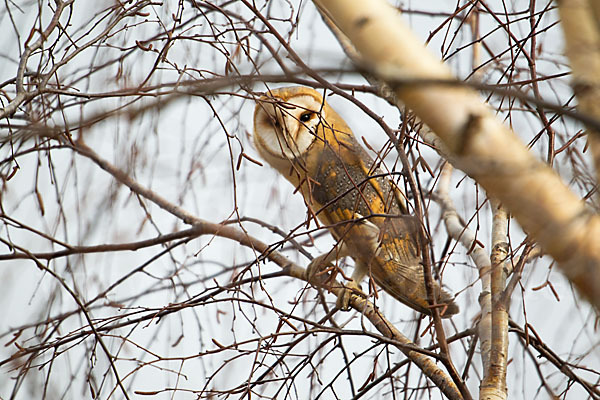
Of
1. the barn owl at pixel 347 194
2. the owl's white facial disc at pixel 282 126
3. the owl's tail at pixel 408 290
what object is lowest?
the owl's tail at pixel 408 290

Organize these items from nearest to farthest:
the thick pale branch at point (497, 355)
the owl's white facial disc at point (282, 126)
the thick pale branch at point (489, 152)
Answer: the thick pale branch at point (489, 152)
the thick pale branch at point (497, 355)
the owl's white facial disc at point (282, 126)

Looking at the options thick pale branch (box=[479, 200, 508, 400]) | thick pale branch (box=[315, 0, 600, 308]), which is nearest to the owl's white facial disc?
thick pale branch (box=[479, 200, 508, 400])

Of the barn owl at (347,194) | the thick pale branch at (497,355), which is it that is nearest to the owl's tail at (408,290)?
the barn owl at (347,194)

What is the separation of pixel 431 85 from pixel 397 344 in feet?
2.83

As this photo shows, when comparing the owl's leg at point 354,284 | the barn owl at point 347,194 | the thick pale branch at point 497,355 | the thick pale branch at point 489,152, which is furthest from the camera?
the barn owl at point 347,194

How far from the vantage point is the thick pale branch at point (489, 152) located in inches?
32.6

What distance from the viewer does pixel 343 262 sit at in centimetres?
257

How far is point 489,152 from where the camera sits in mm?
851

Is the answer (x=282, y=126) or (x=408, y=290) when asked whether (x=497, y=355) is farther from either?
(x=282, y=126)

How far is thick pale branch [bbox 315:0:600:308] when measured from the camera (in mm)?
828

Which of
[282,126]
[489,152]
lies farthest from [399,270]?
[489,152]

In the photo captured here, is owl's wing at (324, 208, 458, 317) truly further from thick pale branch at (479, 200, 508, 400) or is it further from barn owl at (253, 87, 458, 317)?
thick pale branch at (479, 200, 508, 400)

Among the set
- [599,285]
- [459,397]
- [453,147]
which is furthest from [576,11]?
[459,397]

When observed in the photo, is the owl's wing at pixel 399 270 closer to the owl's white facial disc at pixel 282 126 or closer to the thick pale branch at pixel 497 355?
the owl's white facial disc at pixel 282 126
